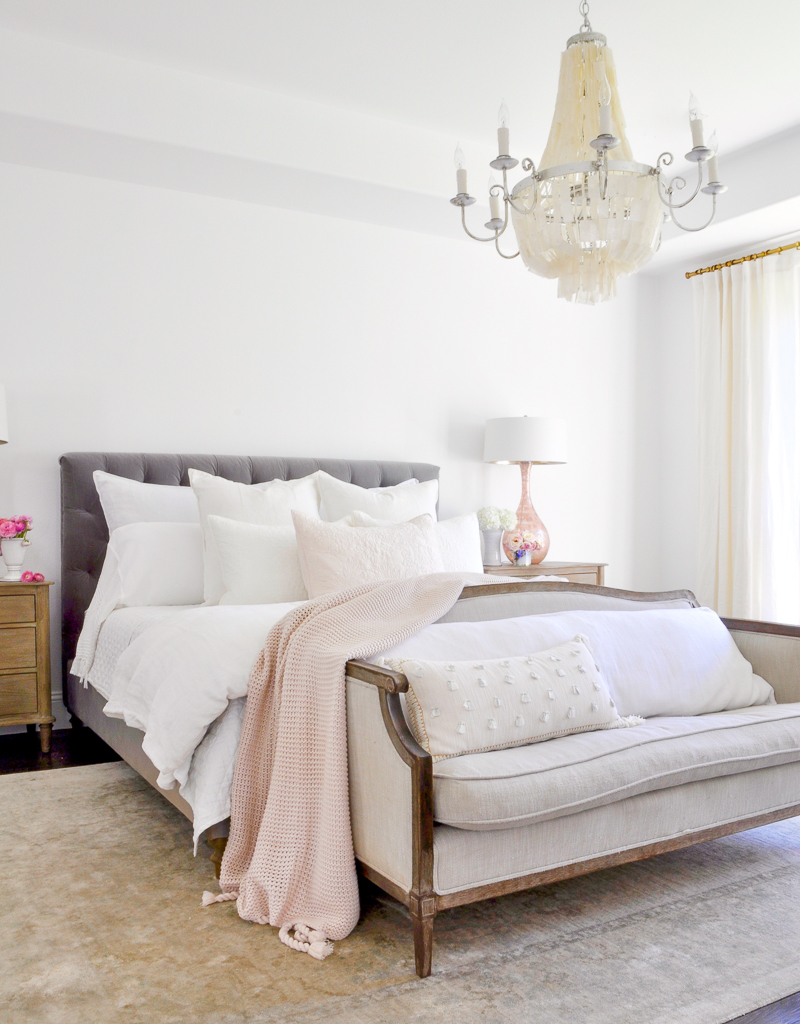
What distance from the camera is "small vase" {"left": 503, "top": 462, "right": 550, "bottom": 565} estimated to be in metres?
4.90

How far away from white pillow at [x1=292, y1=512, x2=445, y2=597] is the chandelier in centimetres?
107

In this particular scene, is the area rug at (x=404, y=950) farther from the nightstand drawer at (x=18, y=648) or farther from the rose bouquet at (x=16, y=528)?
the rose bouquet at (x=16, y=528)

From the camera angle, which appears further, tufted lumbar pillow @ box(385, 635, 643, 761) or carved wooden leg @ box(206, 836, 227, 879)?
carved wooden leg @ box(206, 836, 227, 879)

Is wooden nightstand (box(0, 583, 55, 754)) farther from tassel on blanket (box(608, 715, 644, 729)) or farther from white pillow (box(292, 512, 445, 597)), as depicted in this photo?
tassel on blanket (box(608, 715, 644, 729))

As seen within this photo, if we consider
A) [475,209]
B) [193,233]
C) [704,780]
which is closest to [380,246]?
[475,209]

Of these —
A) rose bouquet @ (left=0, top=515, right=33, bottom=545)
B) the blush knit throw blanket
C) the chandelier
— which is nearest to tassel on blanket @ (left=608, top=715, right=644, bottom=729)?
the blush knit throw blanket

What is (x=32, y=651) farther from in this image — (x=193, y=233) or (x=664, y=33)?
(x=664, y=33)

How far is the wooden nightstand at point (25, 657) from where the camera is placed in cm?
358

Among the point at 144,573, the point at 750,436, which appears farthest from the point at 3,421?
the point at 750,436

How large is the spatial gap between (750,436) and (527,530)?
149cm

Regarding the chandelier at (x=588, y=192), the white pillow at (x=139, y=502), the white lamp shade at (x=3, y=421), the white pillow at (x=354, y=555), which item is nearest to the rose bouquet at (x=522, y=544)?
the white pillow at (x=354, y=555)

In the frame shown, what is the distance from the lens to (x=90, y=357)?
163 inches

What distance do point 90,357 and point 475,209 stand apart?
217 centimetres

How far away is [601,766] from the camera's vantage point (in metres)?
1.98
